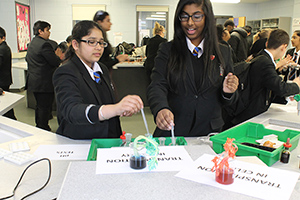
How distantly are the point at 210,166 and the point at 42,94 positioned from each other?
12.4 ft

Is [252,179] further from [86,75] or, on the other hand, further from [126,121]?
[126,121]

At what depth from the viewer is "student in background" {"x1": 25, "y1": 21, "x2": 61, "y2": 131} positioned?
415 centimetres

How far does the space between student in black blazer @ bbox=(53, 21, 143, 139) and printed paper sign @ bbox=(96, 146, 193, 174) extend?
0.93 feet

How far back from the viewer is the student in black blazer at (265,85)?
94.3 inches

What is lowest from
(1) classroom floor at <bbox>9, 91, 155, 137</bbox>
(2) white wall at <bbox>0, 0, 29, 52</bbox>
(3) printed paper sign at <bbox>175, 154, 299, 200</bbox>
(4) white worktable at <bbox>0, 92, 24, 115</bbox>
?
(1) classroom floor at <bbox>9, 91, 155, 137</bbox>

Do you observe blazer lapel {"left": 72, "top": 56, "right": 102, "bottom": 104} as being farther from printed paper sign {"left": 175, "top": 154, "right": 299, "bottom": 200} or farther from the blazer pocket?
printed paper sign {"left": 175, "top": 154, "right": 299, "bottom": 200}

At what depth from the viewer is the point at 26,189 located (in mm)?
1098

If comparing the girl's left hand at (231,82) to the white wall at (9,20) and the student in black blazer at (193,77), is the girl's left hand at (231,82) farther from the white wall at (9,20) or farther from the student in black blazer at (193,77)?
the white wall at (9,20)

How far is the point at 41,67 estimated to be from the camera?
4254 millimetres

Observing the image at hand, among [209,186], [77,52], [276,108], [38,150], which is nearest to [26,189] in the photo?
[38,150]

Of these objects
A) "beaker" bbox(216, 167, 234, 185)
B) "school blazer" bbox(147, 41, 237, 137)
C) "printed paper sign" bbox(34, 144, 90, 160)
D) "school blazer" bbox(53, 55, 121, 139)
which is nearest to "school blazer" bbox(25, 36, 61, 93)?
"school blazer" bbox(53, 55, 121, 139)

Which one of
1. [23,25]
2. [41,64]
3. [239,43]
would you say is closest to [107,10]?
[23,25]

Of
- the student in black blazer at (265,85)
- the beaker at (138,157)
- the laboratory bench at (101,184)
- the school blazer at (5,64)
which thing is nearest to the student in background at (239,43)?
the student in black blazer at (265,85)

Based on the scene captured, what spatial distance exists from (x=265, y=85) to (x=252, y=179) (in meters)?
1.68
